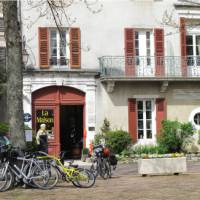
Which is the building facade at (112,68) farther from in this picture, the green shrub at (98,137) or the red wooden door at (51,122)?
the green shrub at (98,137)

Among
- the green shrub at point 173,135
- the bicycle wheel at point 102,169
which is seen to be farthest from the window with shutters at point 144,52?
the bicycle wheel at point 102,169

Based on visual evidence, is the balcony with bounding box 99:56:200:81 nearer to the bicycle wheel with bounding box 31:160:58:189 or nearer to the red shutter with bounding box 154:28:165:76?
the red shutter with bounding box 154:28:165:76

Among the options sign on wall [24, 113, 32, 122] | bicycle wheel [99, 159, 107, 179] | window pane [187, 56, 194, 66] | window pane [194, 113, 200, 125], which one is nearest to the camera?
bicycle wheel [99, 159, 107, 179]

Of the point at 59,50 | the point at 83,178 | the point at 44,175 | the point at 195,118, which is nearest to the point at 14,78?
the point at 44,175

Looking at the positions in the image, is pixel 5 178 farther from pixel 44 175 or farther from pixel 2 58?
pixel 2 58

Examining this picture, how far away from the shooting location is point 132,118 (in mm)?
27344

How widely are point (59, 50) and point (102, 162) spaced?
10303 millimetres

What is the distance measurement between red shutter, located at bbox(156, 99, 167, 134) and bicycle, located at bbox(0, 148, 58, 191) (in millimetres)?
13733

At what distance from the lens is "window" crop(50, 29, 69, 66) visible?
2669cm

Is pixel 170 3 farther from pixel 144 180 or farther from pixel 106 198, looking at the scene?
pixel 106 198

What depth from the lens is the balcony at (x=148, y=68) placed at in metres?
26.8

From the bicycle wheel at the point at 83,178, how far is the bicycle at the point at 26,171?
53cm

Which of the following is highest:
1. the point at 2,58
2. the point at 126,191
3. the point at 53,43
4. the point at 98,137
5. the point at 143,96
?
the point at 53,43

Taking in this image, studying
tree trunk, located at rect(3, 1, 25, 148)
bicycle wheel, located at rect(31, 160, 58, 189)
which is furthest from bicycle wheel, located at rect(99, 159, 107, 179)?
bicycle wheel, located at rect(31, 160, 58, 189)
